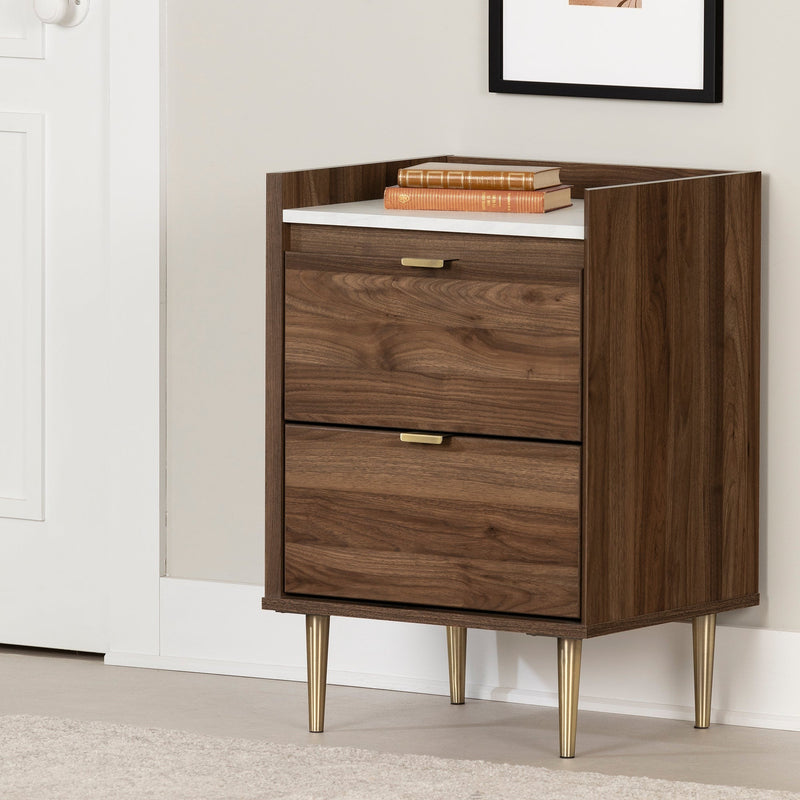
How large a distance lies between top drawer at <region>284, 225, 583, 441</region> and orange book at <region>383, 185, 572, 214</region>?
0.35 ft

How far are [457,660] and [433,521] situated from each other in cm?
41

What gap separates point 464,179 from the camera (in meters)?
2.48

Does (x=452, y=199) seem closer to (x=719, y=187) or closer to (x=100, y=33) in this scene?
(x=719, y=187)

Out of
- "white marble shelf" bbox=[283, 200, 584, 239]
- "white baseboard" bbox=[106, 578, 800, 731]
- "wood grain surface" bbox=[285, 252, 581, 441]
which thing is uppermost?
"white marble shelf" bbox=[283, 200, 584, 239]

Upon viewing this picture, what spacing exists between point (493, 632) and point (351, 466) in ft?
1.62

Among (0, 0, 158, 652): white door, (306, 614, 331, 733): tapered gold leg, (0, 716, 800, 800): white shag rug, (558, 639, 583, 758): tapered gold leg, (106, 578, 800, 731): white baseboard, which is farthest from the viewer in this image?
(0, 0, 158, 652): white door

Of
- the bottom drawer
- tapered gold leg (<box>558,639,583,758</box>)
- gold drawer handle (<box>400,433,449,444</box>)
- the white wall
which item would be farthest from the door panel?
tapered gold leg (<box>558,639,583,758</box>)

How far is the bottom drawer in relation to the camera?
232 centimetres

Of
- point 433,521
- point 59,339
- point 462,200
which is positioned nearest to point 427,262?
point 462,200

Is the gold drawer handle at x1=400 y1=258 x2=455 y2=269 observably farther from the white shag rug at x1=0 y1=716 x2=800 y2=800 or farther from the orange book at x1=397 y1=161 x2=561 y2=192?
the white shag rug at x1=0 y1=716 x2=800 y2=800

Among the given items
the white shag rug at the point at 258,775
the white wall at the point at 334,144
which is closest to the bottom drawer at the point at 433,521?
the white shag rug at the point at 258,775

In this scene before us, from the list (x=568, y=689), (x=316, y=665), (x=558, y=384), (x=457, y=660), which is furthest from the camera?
(x=457, y=660)

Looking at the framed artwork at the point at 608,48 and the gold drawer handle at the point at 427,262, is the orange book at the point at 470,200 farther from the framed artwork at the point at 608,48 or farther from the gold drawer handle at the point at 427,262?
the framed artwork at the point at 608,48

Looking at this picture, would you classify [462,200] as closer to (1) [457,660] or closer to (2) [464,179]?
(2) [464,179]
